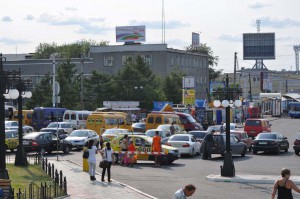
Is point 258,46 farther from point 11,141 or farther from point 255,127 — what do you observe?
point 11,141

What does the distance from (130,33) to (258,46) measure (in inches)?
2397

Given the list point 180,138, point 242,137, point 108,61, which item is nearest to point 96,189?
point 180,138

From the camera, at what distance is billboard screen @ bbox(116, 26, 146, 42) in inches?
4508

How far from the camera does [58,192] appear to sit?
2055 cm

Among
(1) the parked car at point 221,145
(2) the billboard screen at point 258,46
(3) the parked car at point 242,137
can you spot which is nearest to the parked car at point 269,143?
(3) the parked car at point 242,137

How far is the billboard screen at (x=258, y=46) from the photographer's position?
164 meters

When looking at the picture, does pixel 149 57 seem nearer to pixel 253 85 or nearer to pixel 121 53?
pixel 121 53

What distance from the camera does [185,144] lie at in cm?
3800

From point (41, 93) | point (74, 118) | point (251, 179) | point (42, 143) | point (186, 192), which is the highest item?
point (41, 93)

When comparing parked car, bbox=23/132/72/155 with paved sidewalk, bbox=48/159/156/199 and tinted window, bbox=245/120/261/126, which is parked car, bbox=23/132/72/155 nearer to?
paved sidewalk, bbox=48/159/156/199

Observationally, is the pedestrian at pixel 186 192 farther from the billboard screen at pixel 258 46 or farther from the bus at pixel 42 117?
the billboard screen at pixel 258 46

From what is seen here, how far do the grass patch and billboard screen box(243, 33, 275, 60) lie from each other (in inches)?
5481

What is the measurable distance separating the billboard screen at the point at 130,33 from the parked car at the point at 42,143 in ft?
244

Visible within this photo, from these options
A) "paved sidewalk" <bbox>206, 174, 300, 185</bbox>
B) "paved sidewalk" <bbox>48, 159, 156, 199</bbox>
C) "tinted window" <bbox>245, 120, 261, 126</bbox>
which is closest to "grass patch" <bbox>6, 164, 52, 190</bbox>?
"paved sidewalk" <bbox>48, 159, 156, 199</bbox>
